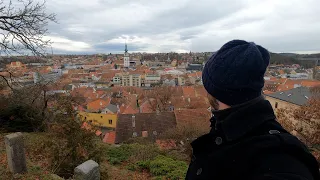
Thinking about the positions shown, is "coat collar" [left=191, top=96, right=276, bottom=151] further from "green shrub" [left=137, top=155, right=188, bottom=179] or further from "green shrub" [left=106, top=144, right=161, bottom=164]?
"green shrub" [left=106, top=144, right=161, bottom=164]

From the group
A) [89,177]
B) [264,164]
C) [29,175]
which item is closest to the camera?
[264,164]

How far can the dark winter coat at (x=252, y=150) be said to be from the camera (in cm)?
85

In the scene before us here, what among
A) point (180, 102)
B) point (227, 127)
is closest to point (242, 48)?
point (227, 127)

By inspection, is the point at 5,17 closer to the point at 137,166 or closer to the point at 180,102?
the point at 137,166

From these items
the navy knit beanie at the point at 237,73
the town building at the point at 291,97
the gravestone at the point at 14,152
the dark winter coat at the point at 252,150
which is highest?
the navy knit beanie at the point at 237,73

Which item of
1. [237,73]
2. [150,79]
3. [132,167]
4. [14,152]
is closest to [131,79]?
[150,79]

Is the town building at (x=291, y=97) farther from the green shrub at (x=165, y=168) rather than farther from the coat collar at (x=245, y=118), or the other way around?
the coat collar at (x=245, y=118)

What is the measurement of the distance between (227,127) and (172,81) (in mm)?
80553

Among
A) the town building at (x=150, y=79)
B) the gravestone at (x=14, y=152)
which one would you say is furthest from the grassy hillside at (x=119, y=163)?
the town building at (x=150, y=79)

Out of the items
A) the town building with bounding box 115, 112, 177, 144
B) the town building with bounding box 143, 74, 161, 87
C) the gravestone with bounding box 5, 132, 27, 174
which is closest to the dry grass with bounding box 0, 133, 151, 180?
the gravestone with bounding box 5, 132, 27, 174

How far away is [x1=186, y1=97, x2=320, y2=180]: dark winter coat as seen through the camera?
85 centimetres

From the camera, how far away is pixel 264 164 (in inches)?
33.8

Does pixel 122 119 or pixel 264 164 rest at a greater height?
pixel 264 164

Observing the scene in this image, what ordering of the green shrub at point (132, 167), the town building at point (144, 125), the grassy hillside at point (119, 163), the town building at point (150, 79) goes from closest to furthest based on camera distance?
1. the grassy hillside at point (119, 163)
2. the green shrub at point (132, 167)
3. the town building at point (144, 125)
4. the town building at point (150, 79)
